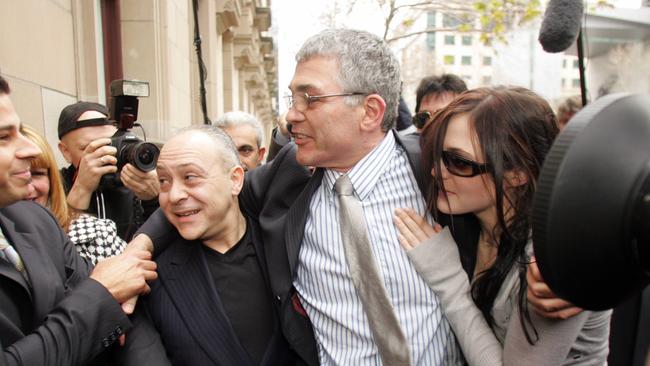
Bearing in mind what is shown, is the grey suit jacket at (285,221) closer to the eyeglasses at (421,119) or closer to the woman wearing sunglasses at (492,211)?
the woman wearing sunglasses at (492,211)

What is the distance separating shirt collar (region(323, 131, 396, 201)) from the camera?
6.37ft

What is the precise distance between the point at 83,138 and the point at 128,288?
1354 mm

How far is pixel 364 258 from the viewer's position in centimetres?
179

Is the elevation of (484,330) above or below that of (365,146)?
below

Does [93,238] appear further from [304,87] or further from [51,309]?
[304,87]

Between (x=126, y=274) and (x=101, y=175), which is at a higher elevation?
(x=101, y=175)

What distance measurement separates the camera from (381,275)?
1.78 meters

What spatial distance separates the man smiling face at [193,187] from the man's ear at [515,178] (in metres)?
1.03

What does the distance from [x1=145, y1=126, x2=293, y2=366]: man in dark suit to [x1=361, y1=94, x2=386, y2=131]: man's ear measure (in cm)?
57

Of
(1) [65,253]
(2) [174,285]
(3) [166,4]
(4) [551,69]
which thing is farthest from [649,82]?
(4) [551,69]

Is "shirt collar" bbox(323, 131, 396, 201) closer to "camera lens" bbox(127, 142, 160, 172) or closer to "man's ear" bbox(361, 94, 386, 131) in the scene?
"man's ear" bbox(361, 94, 386, 131)

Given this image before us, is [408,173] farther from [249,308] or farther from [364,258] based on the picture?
[249,308]

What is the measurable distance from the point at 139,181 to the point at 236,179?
837mm

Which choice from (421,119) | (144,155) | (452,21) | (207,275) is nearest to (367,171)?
(207,275)
